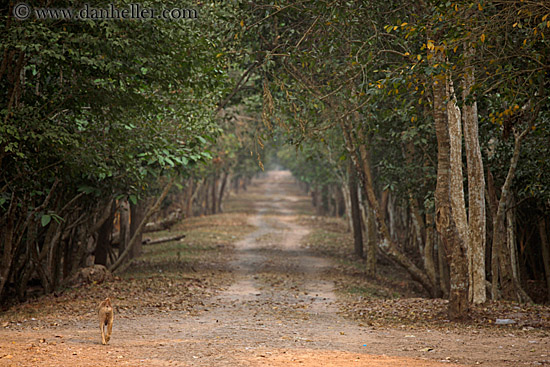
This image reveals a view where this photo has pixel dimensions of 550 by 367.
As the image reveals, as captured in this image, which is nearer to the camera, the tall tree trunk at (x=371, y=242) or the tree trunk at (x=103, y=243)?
the tree trunk at (x=103, y=243)

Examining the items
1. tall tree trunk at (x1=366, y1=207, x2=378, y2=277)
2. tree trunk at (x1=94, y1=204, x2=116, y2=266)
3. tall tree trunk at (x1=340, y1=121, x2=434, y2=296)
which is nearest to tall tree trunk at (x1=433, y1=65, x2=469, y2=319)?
tall tree trunk at (x1=340, y1=121, x2=434, y2=296)

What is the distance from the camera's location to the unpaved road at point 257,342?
7.55 meters

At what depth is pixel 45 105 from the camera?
10.8 metres

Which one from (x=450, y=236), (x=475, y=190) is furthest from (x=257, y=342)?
(x=475, y=190)

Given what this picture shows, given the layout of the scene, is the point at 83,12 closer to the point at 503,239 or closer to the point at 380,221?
the point at 380,221

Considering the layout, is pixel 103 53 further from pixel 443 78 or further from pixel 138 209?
pixel 138 209

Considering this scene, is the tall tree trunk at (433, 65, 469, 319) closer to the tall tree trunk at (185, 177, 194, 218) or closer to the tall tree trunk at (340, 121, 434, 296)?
the tall tree trunk at (340, 121, 434, 296)

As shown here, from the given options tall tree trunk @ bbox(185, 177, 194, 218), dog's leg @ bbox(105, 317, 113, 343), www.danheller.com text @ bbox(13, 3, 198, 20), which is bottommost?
dog's leg @ bbox(105, 317, 113, 343)

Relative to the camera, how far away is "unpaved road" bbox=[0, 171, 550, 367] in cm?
755

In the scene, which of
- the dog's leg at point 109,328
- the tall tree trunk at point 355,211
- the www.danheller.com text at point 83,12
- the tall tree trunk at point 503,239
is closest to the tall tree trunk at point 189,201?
the tall tree trunk at point 355,211

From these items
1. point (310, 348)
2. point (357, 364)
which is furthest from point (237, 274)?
point (357, 364)

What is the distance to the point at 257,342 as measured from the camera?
9.12m

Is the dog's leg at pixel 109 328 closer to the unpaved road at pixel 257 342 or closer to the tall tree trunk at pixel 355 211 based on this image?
the unpaved road at pixel 257 342

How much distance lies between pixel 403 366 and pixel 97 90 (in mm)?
6924
